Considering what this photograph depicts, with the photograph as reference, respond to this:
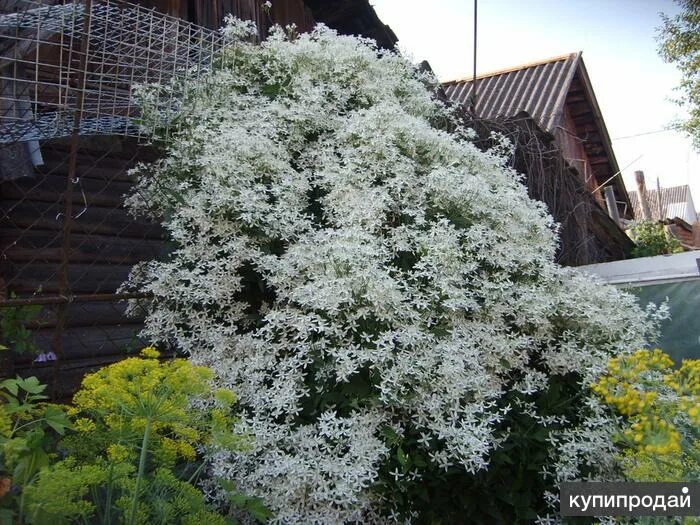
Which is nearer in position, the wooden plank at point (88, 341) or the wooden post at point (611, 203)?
the wooden plank at point (88, 341)

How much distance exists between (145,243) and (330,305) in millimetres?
2491

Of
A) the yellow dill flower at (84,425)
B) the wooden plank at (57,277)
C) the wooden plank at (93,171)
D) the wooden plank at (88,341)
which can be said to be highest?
the wooden plank at (93,171)

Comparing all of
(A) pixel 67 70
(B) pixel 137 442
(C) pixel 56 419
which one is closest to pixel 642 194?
(A) pixel 67 70

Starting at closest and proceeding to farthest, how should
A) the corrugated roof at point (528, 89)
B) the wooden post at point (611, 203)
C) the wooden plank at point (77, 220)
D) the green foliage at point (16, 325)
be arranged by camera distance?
the green foliage at point (16, 325), the wooden plank at point (77, 220), the corrugated roof at point (528, 89), the wooden post at point (611, 203)

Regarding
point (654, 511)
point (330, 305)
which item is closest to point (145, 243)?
point (330, 305)

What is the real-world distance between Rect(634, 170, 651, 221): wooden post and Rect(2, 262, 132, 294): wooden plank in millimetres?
18071

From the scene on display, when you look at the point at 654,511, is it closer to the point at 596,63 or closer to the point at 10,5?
the point at 10,5

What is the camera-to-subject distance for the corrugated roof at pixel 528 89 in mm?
10150

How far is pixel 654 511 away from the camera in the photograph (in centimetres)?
197

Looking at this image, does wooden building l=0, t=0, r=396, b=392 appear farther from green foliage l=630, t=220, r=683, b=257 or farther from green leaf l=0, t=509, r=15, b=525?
green foliage l=630, t=220, r=683, b=257

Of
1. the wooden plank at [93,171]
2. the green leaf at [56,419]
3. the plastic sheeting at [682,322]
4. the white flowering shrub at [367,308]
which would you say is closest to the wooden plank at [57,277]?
the wooden plank at [93,171]

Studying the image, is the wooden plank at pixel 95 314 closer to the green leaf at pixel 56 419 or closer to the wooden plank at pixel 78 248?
the wooden plank at pixel 78 248

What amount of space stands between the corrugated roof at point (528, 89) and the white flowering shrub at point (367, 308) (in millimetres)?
7297

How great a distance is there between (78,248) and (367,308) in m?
2.03
